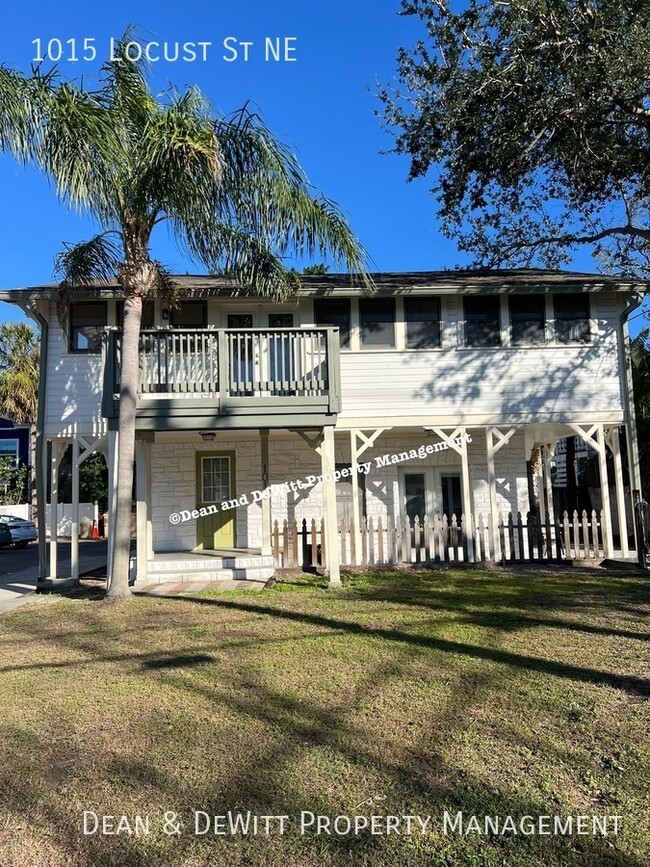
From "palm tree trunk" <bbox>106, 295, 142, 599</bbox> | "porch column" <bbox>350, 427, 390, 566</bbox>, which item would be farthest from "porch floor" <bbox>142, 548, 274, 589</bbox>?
"palm tree trunk" <bbox>106, 295, 142, 599</bbox>

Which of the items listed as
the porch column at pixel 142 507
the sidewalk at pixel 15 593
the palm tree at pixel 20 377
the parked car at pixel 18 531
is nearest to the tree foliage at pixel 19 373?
the palm tree at pixel 20 377

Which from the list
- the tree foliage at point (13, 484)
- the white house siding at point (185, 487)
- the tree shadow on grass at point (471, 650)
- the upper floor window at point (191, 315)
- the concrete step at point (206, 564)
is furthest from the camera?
the tree foliage at point (13, 484)

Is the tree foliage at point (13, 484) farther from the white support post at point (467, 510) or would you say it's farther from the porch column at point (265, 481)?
the white support post at point (467, 510)

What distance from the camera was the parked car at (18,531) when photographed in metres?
22.4

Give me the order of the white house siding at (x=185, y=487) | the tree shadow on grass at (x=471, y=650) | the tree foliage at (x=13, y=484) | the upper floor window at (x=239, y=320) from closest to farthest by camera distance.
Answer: the tree shadow on grass at (x=471, y=650) < the upper floor window at (x=239, y=320) < the white house siding at (x=185, y=487) < the tree foliage at (x=13, y=484)

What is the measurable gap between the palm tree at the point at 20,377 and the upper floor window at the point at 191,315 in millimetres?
18704

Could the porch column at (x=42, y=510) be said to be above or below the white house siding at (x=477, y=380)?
below

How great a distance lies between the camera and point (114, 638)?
6.91 m

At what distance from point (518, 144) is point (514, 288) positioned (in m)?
4.21

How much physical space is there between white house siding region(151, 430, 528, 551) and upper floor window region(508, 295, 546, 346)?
7.11 feet

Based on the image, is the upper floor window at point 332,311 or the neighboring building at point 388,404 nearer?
the neighboring building at point 388,404

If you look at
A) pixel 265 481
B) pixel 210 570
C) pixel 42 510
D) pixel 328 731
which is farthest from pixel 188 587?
pixel 328 731

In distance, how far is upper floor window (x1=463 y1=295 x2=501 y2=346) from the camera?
13.0 m

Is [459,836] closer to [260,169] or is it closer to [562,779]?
[562,779]
